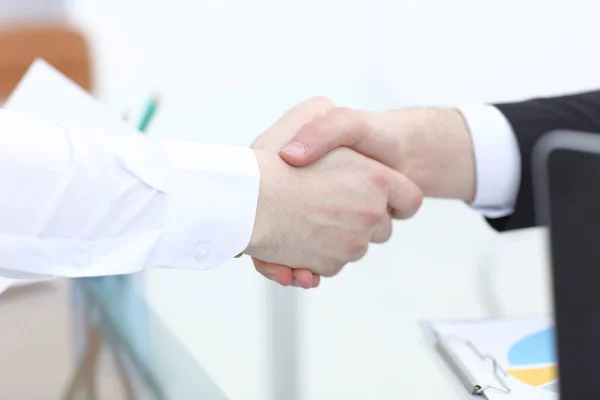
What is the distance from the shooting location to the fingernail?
1017 millimetres

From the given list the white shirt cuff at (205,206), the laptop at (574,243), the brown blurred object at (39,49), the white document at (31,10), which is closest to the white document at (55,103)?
the white shirt cuff at (205,206)

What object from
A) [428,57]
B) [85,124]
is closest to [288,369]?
[85,124]

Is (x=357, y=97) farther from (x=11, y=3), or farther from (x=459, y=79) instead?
(x=11, y=3)

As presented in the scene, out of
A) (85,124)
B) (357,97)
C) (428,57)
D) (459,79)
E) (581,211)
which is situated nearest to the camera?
(581,211)

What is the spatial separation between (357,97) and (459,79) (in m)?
0.61

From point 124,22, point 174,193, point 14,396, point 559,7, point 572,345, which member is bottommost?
point 14,396

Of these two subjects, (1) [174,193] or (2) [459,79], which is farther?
(2) [459,79]

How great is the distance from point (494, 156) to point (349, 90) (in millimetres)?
785

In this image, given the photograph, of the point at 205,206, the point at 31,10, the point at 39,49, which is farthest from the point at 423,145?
the point at 31,10

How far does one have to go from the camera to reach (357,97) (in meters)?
1.83

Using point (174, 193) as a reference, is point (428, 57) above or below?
above

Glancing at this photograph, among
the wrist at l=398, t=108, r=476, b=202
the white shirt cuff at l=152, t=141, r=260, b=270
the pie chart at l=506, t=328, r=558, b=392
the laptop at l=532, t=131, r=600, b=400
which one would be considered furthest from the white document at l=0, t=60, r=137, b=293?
the laptop at l=532, t=131, r=600, b=400

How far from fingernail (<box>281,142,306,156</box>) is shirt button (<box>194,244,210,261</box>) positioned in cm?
17

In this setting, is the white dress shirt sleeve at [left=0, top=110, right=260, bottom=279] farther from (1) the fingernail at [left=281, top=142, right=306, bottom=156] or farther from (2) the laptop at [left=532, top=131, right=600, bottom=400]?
(2) the laptop at [left=532, top=131, right=600, bottom=400]
